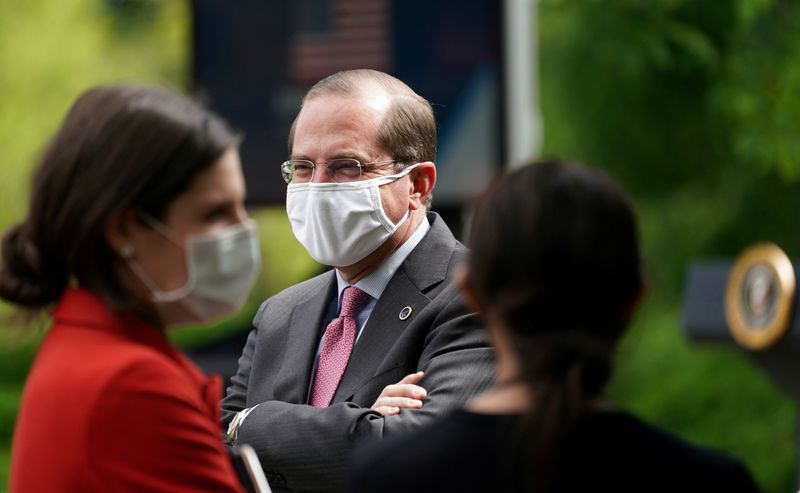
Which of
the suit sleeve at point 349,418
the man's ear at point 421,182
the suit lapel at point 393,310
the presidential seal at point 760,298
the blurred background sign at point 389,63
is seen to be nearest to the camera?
the suit sleeve at point 349,418

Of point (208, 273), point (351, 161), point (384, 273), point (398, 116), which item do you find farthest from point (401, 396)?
point (208, 273)

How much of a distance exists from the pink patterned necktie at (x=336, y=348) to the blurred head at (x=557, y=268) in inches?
50.6

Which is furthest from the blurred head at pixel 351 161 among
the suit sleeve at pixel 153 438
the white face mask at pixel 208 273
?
the suit sleeve at pixel 153 438

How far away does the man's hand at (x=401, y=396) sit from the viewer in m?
3.38

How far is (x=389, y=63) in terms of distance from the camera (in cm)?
741

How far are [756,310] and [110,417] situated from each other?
138 inches

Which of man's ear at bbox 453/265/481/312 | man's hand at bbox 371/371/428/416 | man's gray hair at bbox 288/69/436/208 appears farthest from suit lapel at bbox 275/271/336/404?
man's ear at bbox 453/265/481/312

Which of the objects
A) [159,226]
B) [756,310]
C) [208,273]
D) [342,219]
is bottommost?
[756,310]

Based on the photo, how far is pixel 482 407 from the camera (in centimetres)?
234

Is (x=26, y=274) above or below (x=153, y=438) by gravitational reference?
above

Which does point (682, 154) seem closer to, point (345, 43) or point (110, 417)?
point (345, 43)

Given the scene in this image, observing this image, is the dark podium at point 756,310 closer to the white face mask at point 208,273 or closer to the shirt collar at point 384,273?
the shirt collar at point 384,273

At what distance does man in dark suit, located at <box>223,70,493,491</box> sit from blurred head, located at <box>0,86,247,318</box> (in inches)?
35.1

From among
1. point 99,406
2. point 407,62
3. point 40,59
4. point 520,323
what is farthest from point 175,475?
point 40,59
